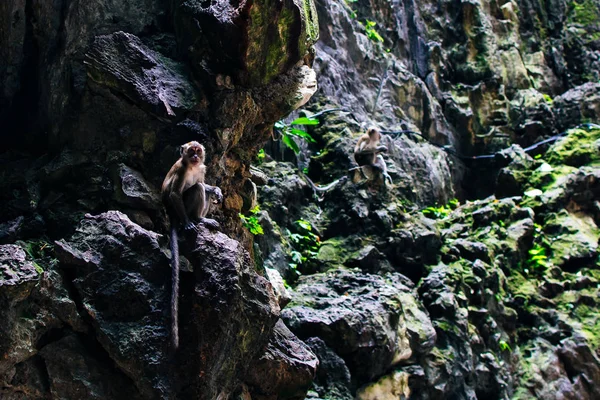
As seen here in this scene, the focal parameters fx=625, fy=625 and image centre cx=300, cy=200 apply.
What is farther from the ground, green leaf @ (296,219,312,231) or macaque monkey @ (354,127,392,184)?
macaque monkey @ (354,127,392,184)

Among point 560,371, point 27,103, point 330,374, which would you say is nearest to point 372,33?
point 560,371

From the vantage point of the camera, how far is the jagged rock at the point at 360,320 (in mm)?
7227

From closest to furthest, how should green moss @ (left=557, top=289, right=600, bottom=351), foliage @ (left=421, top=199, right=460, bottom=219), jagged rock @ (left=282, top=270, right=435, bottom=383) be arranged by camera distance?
jagged rock @ (left=282, top=270, right=435, bottom=383)
green moss @ (left=557, top=289, right=600, bottom=351)
foliage @ (left=421, top=199, right=460, bottom=219)

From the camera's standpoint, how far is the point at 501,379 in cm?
932

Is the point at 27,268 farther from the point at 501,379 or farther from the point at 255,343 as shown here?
the point at 501,379

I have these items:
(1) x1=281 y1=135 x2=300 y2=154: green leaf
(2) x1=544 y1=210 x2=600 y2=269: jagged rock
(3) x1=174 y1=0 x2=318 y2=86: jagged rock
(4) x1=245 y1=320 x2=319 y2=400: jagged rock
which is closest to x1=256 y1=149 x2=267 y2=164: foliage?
(1) x1=281 y1=135 x2=300 y2=154: green leaf

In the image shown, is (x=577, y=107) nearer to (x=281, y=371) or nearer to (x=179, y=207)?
(x=281, y=371)

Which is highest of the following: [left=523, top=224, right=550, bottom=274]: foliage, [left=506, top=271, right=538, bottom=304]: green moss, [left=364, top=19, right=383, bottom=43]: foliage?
[left=364, top=19, right=383, bottom=43]: foliage

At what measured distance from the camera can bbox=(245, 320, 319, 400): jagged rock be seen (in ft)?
18.1

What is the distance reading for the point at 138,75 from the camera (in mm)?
5891

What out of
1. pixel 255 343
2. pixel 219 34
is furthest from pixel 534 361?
pixel 219 34

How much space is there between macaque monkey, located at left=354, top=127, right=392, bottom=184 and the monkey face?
506 cm

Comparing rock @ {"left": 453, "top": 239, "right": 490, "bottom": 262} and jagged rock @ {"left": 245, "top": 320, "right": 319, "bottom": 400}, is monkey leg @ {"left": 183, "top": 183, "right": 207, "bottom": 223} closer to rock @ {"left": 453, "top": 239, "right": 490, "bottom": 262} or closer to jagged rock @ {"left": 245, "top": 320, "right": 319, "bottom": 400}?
jagged rock @ {"left": 245, "top": 320, "right": 319, "bottom": 400}

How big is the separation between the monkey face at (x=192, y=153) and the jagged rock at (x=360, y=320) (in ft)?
8.58
